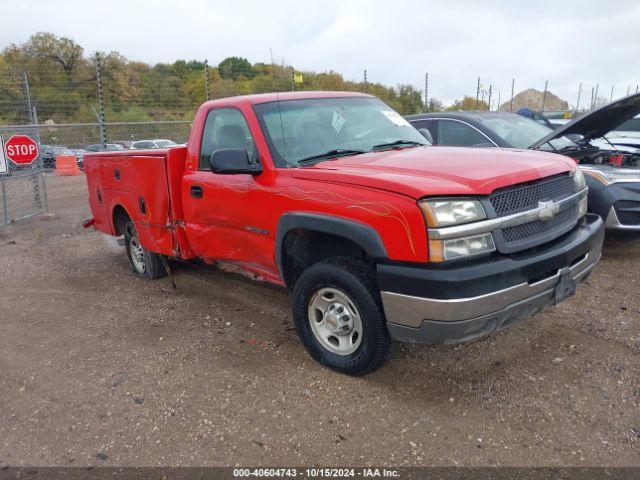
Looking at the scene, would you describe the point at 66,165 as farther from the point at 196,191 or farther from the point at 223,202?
the point at 223,202

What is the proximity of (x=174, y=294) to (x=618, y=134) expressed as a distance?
7.20m

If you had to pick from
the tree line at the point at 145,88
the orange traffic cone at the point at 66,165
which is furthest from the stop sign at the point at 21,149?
the orange traffic cone at the point at 66,165

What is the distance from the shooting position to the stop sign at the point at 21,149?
922 cm

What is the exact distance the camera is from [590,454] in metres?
2.76

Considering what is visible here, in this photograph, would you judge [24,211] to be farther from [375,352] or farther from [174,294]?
[375,352]

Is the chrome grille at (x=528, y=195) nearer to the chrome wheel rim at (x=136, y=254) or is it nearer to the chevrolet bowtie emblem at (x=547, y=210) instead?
the chevrolet bowtie emblem at (x=547, y=210)

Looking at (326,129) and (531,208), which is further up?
(326,129)

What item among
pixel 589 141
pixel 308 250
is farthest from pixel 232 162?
pixel 589 141

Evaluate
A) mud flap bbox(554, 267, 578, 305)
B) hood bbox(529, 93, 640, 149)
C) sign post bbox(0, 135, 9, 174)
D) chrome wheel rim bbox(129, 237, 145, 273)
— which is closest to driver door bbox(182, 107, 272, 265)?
chrome wheel rim bbox(129, 237, 145, 273)

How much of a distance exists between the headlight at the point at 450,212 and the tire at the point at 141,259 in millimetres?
3869

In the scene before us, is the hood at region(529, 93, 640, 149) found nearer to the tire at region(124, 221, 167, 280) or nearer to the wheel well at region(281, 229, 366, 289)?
the wheel well at region(281, 229, 366, 289)

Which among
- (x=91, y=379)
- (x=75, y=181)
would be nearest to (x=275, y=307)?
(x=91, y=379)

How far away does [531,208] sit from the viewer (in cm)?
324

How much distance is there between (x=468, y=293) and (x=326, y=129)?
1.92 m
